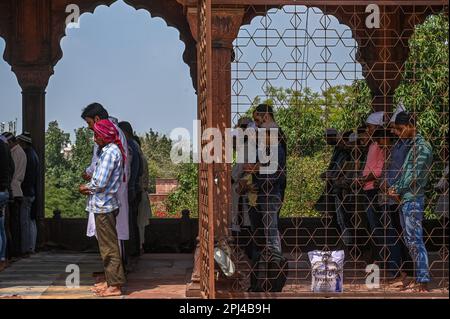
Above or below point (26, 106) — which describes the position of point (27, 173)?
below

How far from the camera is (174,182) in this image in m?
22.7

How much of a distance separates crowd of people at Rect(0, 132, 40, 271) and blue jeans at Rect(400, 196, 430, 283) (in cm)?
444

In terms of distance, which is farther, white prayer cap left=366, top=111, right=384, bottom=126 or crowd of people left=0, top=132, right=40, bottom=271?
crowd of people left=0, top=132, right=40, bottom=271

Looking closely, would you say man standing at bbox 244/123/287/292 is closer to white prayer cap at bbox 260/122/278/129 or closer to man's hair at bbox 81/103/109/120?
white prayer cap at bbox 260/122/278/129

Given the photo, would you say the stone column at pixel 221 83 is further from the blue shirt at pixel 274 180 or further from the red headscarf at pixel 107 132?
the red headscarf at pixel 107 132

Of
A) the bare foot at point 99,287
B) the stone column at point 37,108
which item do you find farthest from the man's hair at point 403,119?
the stone column at point 37,108

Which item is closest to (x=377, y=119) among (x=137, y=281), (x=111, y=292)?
(x=137, y=281)

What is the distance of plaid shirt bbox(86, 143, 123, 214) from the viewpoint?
7.03 metres

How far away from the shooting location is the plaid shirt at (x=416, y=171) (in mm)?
6902

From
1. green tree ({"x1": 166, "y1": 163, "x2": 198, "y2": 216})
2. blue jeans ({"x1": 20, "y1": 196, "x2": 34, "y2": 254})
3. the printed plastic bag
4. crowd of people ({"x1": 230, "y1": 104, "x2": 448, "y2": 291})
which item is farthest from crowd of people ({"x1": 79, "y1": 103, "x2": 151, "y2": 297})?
green tree ({"x1": 166, "y1": 163, "x2": 198, "y2": 216})

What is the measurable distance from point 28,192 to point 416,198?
492cm

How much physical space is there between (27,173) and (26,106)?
1.46 meters

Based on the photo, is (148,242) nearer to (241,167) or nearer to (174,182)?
(241,167)
